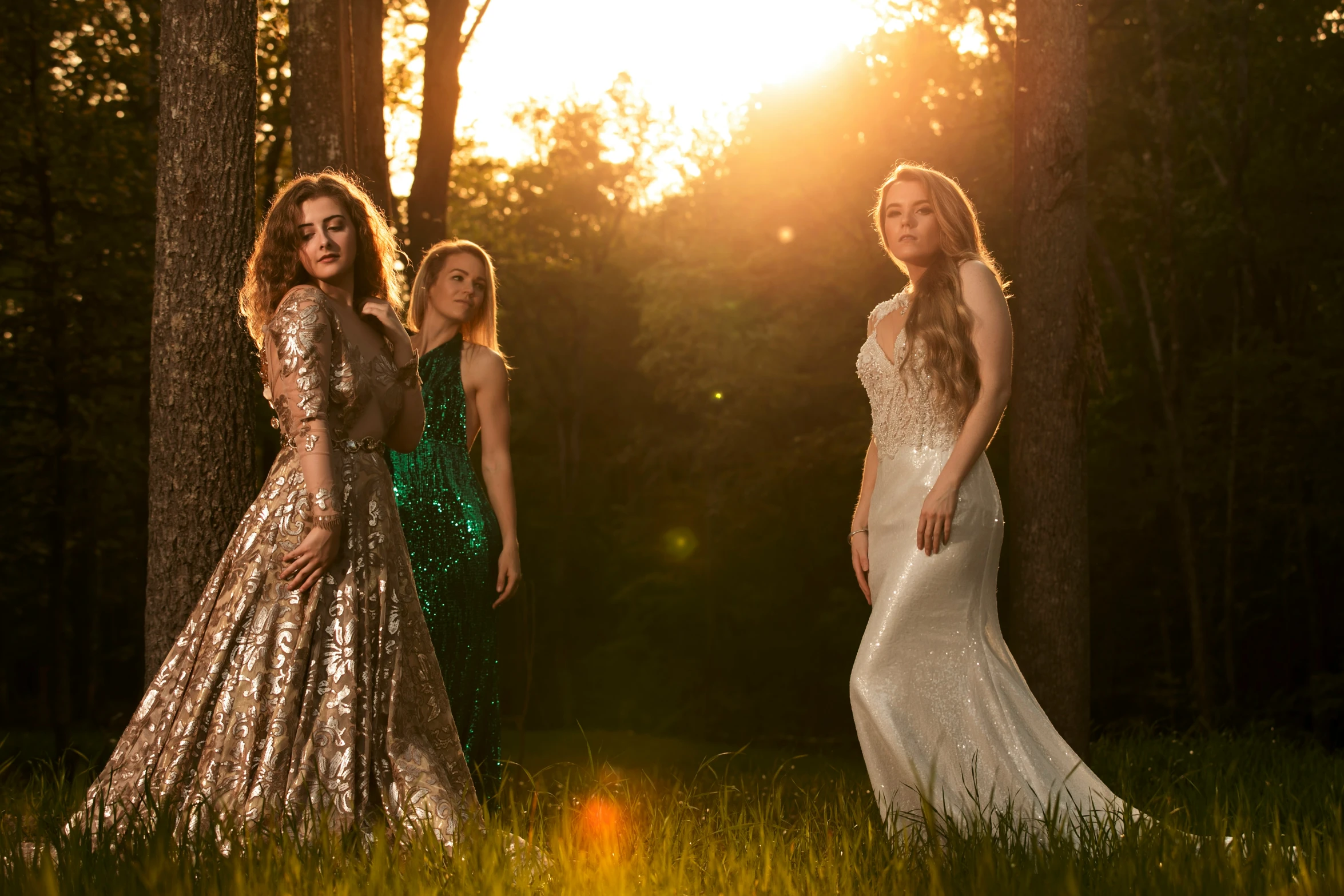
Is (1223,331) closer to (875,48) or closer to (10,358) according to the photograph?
(875,48)

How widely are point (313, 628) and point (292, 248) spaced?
1.39 m

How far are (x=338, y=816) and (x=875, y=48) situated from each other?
15243mm

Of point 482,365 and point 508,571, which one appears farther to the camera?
point 482,365

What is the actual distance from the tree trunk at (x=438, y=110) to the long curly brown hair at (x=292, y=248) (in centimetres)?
615

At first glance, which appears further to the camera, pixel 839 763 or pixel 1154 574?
pixel 1154 574

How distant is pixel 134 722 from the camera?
4.41m

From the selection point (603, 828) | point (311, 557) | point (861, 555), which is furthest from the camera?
point (861, 555)

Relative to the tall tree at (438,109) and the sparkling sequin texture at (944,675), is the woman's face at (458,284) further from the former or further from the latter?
the tall tree at (438,109)

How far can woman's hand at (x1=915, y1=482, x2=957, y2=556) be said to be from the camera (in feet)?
14.8

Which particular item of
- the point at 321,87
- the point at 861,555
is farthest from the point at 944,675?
the point at 321,87

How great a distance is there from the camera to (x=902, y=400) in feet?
15.8

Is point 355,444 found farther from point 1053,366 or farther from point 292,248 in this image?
point 1053,366

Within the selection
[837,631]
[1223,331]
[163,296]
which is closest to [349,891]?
[163,296]

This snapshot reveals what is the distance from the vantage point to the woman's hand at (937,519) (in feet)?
14.8
